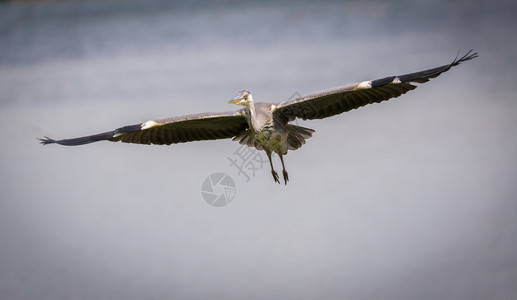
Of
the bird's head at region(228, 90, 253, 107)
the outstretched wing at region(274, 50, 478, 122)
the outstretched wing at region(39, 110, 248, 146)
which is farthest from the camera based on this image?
the bird's head at region(228, 90, 253, 107)

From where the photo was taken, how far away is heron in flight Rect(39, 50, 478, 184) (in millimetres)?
8844

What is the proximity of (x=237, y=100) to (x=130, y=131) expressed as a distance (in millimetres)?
1580

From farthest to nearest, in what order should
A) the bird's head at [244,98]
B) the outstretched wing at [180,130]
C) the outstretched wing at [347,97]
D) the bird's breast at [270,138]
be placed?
the bird's breast at [270,138], the bird's head at [244,98], the outstretched wing at [180,130], the outstretched wing at [347,97]

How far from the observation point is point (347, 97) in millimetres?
9289

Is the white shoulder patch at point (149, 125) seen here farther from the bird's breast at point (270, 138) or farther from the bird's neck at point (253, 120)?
the bird's breast at point (270, 138)

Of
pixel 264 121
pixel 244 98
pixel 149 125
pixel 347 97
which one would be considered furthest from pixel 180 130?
pixel 347 97

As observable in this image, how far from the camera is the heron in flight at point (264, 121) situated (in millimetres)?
8844

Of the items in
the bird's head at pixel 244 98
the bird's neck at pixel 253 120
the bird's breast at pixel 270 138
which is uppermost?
the bird's head at pixel 244 98

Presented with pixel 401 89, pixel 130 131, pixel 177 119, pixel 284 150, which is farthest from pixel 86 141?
pixel 401 89

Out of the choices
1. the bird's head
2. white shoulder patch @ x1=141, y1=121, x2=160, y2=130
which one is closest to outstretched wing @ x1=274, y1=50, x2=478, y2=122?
the bird's head

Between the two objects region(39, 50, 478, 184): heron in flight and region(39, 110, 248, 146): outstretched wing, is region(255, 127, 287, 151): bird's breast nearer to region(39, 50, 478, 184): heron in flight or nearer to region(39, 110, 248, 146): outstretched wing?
region(39, 50, 478, 184): heron in flight

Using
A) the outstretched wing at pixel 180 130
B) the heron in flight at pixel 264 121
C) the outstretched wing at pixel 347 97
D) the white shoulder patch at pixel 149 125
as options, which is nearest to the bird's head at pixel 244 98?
the heron in flight at pixel 264 121

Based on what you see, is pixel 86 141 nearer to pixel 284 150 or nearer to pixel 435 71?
pixel 284 150

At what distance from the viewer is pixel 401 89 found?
9.03 meters
